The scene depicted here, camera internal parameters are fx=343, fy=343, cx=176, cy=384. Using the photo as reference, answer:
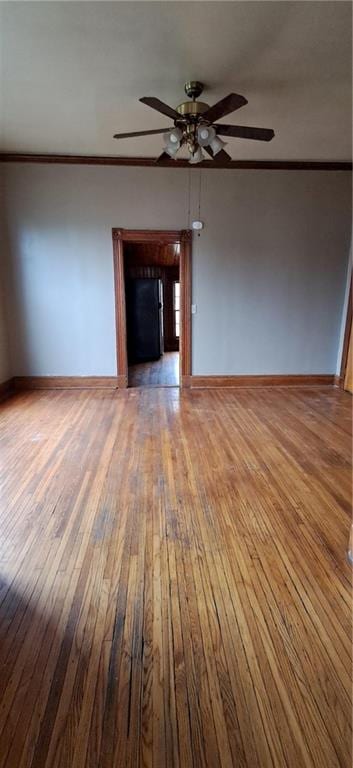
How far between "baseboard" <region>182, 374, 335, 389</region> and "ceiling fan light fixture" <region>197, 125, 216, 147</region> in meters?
2.97

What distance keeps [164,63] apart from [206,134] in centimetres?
53

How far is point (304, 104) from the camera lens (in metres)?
3.06

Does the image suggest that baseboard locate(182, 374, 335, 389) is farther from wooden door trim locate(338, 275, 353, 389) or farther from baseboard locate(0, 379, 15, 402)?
baseboard locate(0, 379, 15, 402)

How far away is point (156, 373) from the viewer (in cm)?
617

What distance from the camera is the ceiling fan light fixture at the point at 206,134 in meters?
2.55

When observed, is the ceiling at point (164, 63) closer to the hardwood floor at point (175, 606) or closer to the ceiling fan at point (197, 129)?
the ceiling fan at point (197, 129)

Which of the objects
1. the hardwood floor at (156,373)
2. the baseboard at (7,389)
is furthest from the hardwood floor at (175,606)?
the hardwood floor at (156,373)

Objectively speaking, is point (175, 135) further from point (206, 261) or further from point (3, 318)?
point (3, 318)

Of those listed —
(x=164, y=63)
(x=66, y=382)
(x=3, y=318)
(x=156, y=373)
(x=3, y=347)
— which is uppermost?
(x=164, y=63)

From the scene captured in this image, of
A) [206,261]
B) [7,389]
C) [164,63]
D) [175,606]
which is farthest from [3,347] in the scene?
[175,606]

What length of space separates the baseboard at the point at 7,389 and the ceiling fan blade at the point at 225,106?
3.83m

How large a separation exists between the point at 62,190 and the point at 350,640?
16.7 ft

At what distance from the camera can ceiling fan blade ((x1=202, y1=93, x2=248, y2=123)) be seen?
2.15 metres

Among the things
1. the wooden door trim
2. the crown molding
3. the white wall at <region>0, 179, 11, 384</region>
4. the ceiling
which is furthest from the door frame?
the wooden door trim
